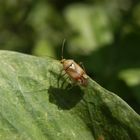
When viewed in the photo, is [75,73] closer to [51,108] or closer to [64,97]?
[64,97]

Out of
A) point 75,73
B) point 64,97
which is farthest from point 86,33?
point 64,97

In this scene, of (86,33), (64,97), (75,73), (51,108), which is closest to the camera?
(51,108)

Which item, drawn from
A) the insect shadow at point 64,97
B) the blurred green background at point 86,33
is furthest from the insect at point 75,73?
the blurred green background at point 86,33

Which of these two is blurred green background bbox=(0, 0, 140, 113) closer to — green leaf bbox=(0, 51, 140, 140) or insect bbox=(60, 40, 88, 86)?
insect bbox=(60, 40, 88, 86)

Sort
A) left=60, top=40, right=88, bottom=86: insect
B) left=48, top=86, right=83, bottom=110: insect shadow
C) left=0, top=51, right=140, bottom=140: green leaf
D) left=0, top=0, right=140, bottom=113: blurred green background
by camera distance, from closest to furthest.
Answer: left=0, top=51, right=140, bottom=140: green leaf < left=48, top=86, right=83, bottom=110: insect shadow < left=60, top=40, right=88, bottom=86: insect < left=0, top=0, right=140, bottom=113: blurred green background

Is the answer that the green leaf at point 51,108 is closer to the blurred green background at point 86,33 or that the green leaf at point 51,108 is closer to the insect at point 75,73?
the insect at point 75,73

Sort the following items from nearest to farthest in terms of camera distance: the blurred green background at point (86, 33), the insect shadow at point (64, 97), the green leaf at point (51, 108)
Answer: the green leaf at point (51, 108) < the insect shadow at point (64, 97) < the blurred green background at point (86, 33)

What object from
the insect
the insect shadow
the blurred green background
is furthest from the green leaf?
the blurred green background

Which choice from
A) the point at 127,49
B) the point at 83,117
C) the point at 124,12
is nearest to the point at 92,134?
the point at 83,117

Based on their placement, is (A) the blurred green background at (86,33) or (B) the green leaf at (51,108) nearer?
(B) the green leaf at (51,108)
